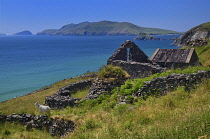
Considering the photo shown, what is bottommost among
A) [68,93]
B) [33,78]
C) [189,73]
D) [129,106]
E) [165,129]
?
[33,78]

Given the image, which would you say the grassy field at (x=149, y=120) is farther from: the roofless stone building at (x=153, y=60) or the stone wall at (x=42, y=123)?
the roofless stone building at (x=153, y=60)

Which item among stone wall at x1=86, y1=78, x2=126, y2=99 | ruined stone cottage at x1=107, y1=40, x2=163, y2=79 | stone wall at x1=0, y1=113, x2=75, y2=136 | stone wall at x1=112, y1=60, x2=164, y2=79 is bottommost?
stone wall at x1=0, y1=113, x2=75, y2=136

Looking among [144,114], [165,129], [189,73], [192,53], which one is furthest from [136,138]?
[192,53]

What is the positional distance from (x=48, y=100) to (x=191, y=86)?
41.4 ft

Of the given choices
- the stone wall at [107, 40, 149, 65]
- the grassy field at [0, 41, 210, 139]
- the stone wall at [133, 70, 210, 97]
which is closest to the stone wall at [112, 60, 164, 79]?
the stone wall at [107, 40, 149, 65]

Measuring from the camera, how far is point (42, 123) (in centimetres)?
1125

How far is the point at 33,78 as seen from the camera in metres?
60.0

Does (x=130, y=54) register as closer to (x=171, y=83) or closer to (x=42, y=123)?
(x=171, y=83)

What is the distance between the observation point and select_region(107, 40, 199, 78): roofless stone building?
21859mm

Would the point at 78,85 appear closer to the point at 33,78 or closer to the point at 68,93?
the point at 68,93

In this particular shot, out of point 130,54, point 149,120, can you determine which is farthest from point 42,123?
point 130,54

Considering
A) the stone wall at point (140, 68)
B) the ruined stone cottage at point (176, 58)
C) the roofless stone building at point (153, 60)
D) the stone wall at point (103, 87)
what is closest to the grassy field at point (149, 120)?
the stone wall at point (103, 87)

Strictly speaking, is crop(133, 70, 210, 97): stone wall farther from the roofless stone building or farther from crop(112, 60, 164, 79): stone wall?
crop(112, 60, 164, 79): stone wall

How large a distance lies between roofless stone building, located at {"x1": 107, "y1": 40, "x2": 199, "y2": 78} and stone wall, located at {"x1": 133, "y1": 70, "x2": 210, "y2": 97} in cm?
850
